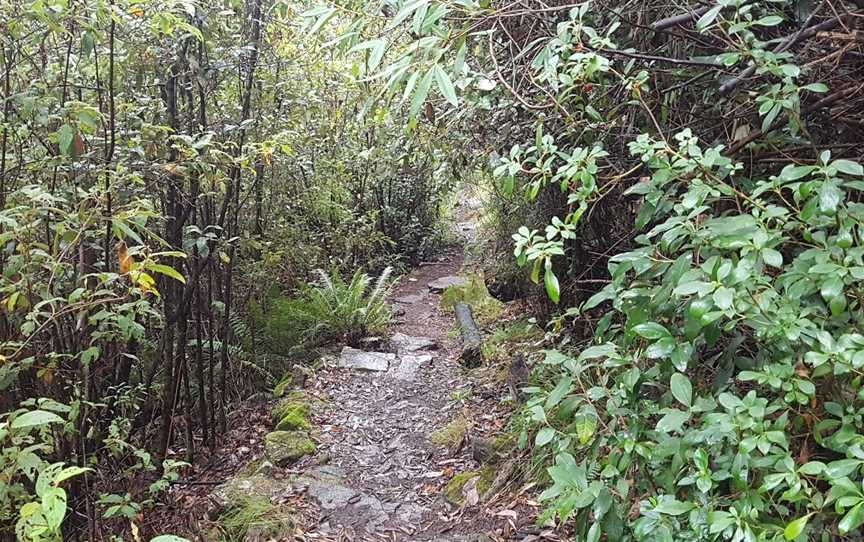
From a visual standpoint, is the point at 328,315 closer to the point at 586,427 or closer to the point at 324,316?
the point at 324,316

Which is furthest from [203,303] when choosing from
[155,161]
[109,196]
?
[109,196]

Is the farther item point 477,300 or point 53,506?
point 477,300

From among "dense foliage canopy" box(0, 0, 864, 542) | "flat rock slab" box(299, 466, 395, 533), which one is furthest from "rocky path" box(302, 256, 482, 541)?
"dense foliage canopy" box(0, 0, 864, 542)

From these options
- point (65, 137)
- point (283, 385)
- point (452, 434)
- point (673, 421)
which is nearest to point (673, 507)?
point (673, 421)

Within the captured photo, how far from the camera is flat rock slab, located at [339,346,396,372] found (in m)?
6.45

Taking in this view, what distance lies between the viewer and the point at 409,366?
6.51 m

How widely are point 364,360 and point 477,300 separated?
8.65 ft

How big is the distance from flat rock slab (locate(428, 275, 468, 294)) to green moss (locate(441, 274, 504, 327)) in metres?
0.38

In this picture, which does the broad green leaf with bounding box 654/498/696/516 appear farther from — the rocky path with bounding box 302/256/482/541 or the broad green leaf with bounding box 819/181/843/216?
the rocky path with bounding box 302/256/482/541

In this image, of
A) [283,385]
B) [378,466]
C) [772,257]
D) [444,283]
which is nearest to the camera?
[772,257]

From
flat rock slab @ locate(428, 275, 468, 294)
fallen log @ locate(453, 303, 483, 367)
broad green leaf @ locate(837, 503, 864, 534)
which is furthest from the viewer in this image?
flat rock slab @ locate(428, 275, 468, 294)

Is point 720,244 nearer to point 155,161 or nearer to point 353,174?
point 155,161

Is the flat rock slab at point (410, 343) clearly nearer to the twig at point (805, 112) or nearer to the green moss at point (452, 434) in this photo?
the green moss at point (452, 434)

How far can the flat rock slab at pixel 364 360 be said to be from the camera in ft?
21.1
